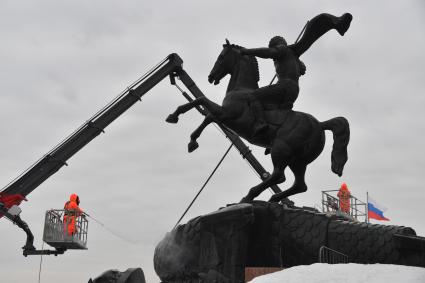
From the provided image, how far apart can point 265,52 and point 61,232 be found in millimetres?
12379

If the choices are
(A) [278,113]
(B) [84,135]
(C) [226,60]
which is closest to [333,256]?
(A) [278,113]

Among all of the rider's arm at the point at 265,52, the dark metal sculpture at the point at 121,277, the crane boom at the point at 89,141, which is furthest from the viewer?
the crane boom at the point at 89,141

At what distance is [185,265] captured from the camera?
10.4m

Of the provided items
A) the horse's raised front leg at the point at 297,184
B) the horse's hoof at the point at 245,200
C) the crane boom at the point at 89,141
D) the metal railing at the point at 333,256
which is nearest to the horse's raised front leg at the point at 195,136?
the horse's hoof at the point at 245,200

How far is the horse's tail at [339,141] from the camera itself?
10.8 m

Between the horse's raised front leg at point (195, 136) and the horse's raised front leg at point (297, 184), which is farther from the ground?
the horse's raised front leg at point (195, 136)

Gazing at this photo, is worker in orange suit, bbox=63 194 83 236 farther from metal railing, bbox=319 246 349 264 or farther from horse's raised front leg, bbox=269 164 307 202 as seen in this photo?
metal railing, bbox=319 246 349 264

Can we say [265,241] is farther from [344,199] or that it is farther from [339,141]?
[344,199]

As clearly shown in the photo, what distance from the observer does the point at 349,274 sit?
727 cm

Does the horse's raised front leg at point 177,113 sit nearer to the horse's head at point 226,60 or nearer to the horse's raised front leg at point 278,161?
the horse's head at point 226,60

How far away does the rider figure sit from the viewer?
11.1 meters

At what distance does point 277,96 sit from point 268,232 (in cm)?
232

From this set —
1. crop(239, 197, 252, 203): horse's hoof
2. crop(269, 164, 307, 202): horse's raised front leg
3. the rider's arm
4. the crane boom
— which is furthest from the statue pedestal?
the crane boom

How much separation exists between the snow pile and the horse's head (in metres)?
4.99
